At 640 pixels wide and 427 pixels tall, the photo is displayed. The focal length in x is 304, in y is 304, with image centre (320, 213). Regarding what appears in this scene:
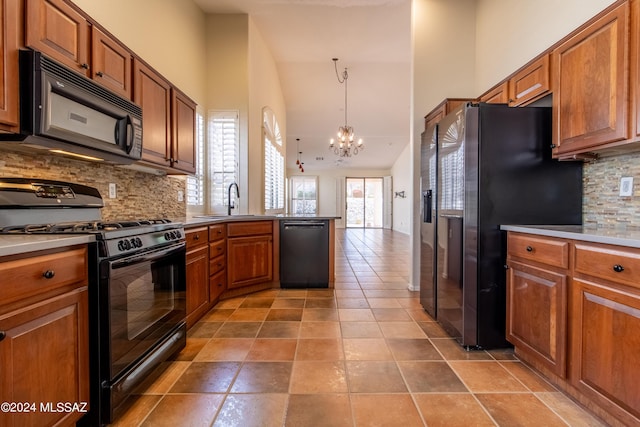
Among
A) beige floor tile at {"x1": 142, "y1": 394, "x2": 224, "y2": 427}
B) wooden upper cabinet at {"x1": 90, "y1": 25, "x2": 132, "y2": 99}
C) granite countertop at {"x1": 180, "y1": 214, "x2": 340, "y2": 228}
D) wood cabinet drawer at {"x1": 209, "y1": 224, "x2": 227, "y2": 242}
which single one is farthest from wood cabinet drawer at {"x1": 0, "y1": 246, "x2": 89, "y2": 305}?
wood cabinet drawer at {"x1": 209, "y1": 224, "x2": 227, "y2": 242}

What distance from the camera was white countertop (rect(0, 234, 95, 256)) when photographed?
961 millimetres

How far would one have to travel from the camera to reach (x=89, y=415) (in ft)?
4.24

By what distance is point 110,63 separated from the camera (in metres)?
1.83

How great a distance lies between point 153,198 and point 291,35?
122 inches

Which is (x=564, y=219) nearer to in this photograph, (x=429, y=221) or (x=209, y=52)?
(x=429, y=221)

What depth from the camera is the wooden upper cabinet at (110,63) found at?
172cm

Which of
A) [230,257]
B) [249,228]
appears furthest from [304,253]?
[230,257]

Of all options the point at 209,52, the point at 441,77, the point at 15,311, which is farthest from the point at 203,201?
the point at 441,77

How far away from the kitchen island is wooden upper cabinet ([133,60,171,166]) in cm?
254

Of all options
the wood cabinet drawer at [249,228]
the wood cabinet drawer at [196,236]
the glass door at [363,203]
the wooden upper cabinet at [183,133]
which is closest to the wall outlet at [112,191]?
the wooden upper cabinet at [183,133]

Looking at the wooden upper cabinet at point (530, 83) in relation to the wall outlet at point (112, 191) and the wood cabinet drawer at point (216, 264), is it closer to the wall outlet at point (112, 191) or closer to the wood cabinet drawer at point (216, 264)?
the wood cabinet drawer at point (216, 264)

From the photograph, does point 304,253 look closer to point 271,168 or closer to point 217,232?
point 217,232

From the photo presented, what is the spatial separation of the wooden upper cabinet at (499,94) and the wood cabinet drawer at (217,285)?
3.01 meters

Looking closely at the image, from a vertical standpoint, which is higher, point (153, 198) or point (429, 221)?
point (153, 198)
